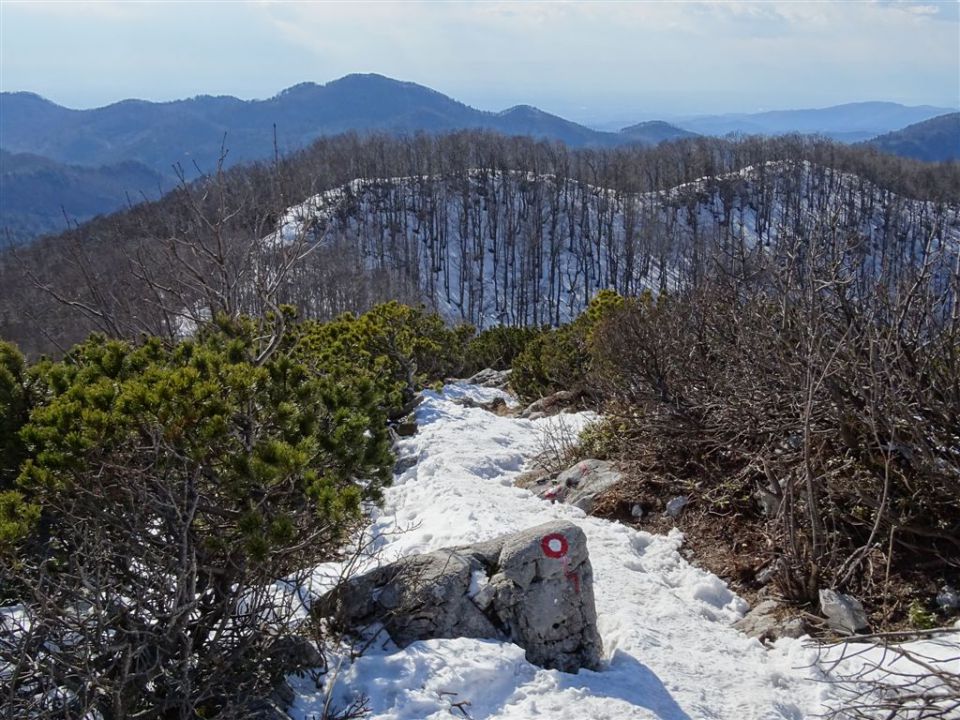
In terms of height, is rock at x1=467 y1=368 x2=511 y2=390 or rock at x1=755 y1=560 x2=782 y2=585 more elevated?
rock at x1=755 y1=560 x2=782 y2=585

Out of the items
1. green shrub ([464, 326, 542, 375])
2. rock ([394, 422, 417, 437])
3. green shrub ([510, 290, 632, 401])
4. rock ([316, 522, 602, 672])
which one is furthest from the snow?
green shrub ([464, 326, 542, 375])

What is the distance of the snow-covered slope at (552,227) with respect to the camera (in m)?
64.5

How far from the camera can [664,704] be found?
3900mm

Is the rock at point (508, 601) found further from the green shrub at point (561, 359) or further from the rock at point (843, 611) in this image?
the green shrub at point (561, 359)

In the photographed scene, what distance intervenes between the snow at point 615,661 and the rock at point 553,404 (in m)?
5.03

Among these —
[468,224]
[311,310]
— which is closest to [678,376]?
[311,310]

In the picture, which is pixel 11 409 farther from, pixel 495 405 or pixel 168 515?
pixel 495 405

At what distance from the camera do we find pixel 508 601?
4266mm

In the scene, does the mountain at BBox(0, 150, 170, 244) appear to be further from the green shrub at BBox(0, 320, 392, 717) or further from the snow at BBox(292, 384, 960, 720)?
the green shrub at BBox(0, 320, 392, 717)

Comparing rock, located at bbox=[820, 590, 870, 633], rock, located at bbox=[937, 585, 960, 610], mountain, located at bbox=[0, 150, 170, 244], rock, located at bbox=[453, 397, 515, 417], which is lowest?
rock, located at bbox=[453, 397, 515, 417]

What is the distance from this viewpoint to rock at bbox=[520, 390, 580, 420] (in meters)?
11.8

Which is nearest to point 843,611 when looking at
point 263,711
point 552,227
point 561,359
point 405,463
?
point 263,711

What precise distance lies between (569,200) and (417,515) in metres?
73.8

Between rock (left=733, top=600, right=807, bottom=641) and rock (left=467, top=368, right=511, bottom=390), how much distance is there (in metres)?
10.9
